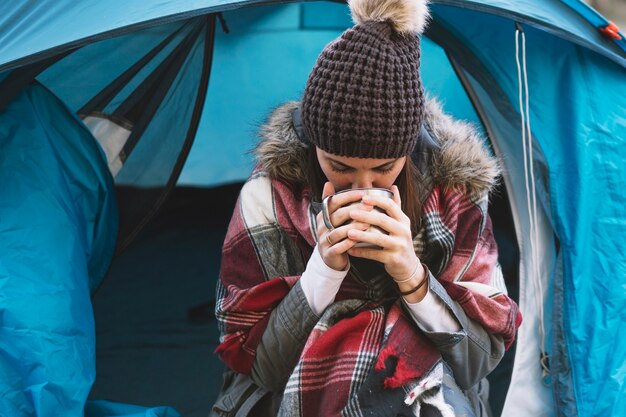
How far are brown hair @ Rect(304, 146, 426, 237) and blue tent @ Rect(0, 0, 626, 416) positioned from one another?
282 mm

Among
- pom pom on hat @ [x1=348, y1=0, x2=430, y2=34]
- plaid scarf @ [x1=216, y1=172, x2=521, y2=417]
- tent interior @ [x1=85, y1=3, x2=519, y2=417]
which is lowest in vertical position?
tent interior @ [x1=85, y1=3, x2=519, y2=417]

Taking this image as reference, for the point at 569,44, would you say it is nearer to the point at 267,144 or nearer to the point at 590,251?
the point at 590,251

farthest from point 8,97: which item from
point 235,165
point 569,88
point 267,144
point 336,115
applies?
point 569,88

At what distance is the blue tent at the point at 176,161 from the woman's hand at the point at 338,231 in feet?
1.30

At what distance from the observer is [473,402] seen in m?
1.39

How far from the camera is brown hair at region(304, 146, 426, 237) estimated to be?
131 centimetres

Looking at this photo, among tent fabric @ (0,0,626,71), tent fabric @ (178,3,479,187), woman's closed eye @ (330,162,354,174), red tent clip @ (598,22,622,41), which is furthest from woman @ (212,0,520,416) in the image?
tent fabric @ (178,3,479,187)

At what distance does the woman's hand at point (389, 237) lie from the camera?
114 cm

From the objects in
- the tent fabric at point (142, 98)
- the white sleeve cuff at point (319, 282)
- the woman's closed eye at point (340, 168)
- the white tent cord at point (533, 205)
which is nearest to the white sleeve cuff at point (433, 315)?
the white sleeve cuff at point (319, 282)

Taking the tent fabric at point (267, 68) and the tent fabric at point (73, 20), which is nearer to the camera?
the tent fabric at point (73, 20)

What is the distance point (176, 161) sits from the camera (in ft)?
6.35

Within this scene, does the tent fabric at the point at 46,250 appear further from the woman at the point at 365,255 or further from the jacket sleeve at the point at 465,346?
the jacket sleeve at the point at 465,346

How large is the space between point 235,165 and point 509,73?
0.93 metres

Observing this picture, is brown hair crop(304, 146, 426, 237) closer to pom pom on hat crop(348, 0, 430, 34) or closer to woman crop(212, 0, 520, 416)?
woman crop(212, 0, 520, 416)
